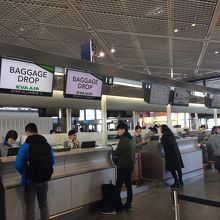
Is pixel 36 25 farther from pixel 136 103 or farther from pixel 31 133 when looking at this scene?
pixel 136 103

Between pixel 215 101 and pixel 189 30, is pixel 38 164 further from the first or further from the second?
pixel 215 101

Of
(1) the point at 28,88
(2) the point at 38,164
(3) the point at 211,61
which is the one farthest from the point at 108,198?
(3) the point at 211,61

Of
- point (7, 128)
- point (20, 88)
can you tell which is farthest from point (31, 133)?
point (7, 128)

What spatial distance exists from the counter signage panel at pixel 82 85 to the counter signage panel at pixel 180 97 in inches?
140

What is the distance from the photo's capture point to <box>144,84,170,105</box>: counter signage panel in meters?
7.51

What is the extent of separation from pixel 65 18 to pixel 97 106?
3.19 meters

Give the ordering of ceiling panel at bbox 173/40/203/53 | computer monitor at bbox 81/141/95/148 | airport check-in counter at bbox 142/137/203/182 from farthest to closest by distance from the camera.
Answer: airport check-in counter at bbox 142/137/203/182 → ceiling panel at bbox 173/40/203/53 → computer monitor at bbox 81/141/95/148

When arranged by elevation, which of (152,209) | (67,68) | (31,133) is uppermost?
(67,68)

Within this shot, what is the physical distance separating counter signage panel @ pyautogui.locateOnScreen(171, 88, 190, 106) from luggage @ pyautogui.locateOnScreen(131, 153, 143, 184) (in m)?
2.25

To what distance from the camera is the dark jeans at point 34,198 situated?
385cm

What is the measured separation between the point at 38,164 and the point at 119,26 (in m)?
2.90

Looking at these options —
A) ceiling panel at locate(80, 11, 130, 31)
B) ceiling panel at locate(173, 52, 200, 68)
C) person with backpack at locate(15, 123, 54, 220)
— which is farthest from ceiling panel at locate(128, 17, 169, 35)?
person with backpack at locate(15, 123, 54, 220)

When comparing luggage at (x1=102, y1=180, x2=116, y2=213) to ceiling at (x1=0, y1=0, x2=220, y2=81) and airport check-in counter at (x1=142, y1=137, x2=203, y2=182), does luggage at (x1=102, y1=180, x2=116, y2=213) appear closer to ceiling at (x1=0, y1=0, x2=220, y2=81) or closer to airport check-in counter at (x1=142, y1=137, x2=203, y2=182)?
airport check-in counter at (x1=142, y1=137, x2=203, y2=182)

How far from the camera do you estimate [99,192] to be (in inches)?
212
